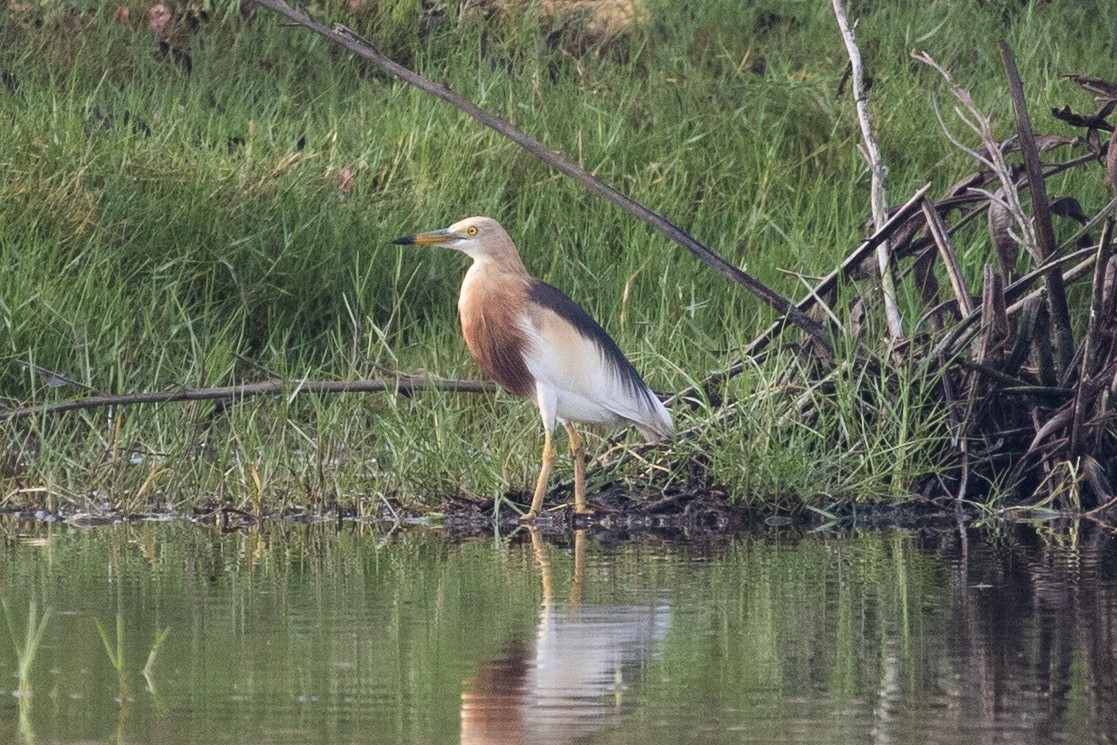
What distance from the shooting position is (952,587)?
205 inches

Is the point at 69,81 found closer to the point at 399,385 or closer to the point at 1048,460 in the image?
the point at 399,385

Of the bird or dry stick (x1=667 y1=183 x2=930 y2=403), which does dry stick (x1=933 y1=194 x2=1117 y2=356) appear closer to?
dry stick (x1=667 y1=183 x2=930 y2=403)

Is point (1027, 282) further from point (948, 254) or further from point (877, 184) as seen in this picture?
point (877, 184)

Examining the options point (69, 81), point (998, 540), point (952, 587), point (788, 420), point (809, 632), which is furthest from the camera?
point (69, 81)

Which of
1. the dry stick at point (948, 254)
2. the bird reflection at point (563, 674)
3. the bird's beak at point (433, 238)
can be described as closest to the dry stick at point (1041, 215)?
the dry stick at point (948, 254)

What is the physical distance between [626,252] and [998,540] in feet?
9.92

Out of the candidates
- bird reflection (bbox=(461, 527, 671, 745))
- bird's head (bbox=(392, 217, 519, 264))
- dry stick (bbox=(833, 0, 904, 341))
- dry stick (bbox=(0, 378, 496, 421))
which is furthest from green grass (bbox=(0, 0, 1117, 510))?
bird reflection (bbox=(461, 527, 671, 745))

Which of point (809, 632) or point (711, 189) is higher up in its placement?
point (711, 189)

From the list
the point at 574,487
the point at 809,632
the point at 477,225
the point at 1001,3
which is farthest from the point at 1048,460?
the point at 1001,3

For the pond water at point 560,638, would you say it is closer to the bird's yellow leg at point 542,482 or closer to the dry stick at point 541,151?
the bird's yellow leg at point 542,482

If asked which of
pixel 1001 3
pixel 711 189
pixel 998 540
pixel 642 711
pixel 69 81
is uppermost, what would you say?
pixel 1001 3

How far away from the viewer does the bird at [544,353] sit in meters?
6.66

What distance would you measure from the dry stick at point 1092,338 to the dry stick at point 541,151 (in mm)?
920

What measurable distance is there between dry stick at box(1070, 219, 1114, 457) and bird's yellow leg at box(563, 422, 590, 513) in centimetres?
161
